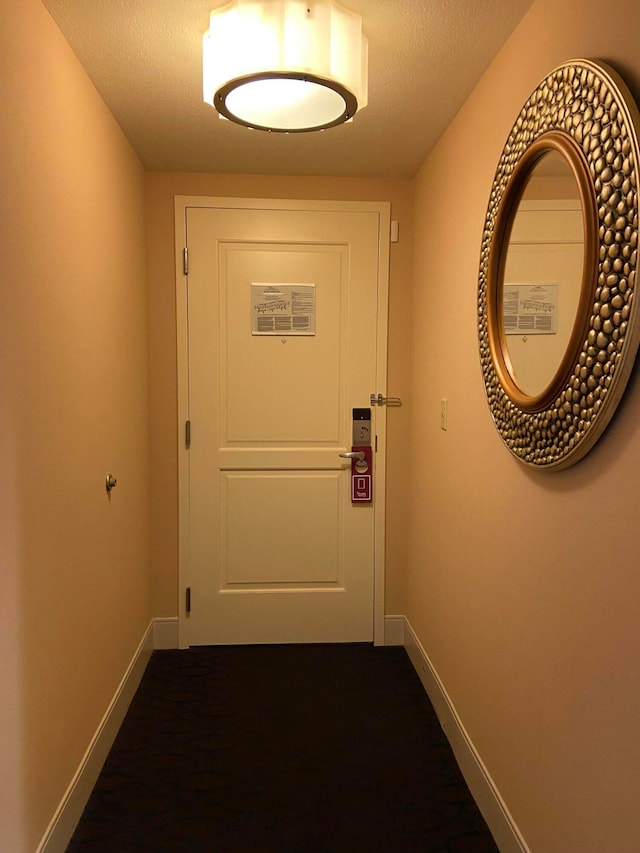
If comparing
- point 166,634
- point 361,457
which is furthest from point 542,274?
point 166,634

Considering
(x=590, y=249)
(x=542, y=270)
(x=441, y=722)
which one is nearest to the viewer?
(x=590, y=249)

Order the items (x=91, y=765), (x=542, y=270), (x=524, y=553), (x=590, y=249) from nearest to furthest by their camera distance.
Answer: (x=590, y=249) → (x=542, y=270) → (x=524, y=553) → (x=91, y=765)

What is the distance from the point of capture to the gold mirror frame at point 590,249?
115cm

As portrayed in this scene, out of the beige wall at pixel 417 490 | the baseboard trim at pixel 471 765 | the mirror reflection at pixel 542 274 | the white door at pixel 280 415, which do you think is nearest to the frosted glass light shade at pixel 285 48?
the beige wall at pixel 417 490

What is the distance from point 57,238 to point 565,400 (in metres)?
1.40

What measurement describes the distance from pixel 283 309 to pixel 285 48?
4.99 feet

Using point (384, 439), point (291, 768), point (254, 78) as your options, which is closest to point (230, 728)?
point (291, 768)

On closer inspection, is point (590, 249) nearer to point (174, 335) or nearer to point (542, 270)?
point (542, 270)

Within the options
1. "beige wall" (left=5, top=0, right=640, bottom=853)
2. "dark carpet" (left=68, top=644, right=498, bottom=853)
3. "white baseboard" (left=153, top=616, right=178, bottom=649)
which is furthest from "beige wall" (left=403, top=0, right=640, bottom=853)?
"white baseboard" (left=153, top=616, right=178, bottom=649)

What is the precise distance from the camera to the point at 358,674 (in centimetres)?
285

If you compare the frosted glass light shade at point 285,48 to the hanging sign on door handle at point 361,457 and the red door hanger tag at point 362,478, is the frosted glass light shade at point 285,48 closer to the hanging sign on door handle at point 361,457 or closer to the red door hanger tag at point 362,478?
the hanging sign on door handle at point 361,457

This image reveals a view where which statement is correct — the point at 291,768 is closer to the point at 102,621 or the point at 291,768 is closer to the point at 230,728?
the point at 230,728

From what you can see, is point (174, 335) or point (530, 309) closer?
point (530, 309)

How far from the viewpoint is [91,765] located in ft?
6.69
